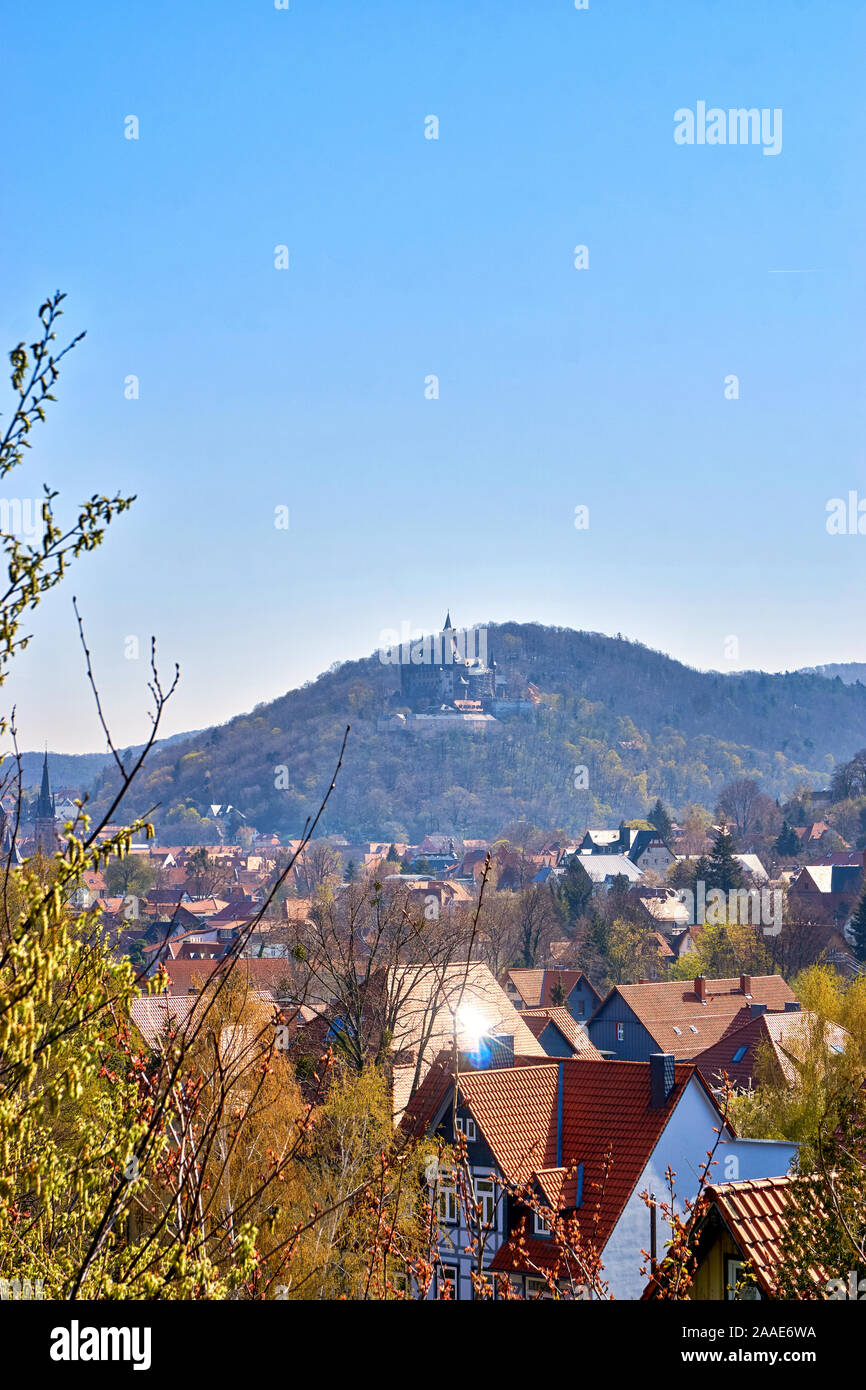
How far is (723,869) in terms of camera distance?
217 ft

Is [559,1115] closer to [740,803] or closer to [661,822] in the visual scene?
[661,822]

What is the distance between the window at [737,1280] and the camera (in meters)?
8.55

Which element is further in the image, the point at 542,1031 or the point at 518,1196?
the point at 542,1031

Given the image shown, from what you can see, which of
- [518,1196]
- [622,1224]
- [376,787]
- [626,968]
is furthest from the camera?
[376,787]

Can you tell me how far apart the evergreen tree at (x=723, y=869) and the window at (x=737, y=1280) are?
56496 millimetres

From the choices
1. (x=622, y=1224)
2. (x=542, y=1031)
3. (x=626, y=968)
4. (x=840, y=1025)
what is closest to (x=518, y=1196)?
(x=622, y=1224)

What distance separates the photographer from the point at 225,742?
198 meters

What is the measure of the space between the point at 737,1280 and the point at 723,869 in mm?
58000

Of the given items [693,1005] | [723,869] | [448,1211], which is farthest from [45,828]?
[723,869]

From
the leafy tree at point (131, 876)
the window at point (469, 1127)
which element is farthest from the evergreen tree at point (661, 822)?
the window at point (469, 1127)

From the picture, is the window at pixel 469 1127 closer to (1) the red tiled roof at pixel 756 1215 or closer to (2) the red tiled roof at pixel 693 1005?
(1) the red tiled roof at pixel 756 1215

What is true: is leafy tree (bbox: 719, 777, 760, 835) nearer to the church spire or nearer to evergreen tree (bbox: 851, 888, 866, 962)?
evergreen tree (bbox: 851, 888, 866, 962)
